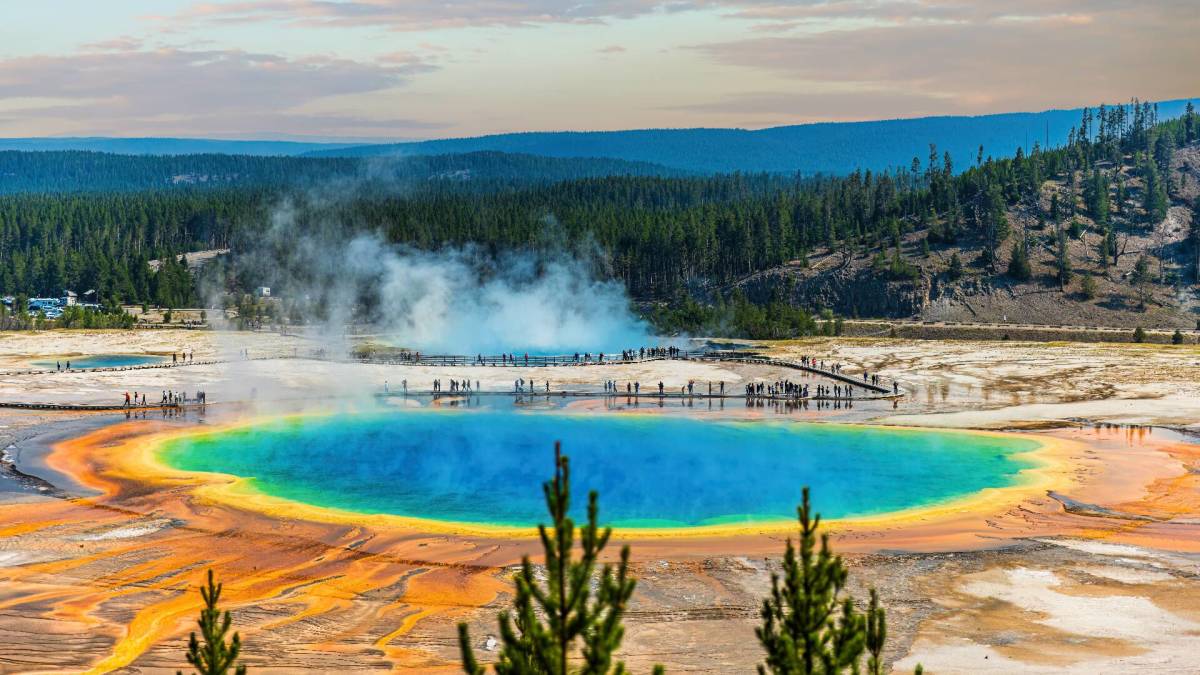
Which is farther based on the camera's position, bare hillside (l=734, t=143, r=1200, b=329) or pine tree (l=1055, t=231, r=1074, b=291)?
pine tree (l=1055, t=231, r=1074, b=291)

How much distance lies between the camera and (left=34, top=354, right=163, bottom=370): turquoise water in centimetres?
6906

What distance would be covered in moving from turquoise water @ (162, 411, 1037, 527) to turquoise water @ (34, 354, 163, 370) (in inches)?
1010

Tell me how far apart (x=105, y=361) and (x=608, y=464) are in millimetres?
43806

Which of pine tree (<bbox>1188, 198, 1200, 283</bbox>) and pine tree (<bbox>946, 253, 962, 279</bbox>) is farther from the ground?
pine tree (<bbox>1188, 198, 1200, 283</bbox>)

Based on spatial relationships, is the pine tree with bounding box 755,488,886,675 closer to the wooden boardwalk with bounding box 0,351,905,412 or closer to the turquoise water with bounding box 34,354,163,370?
the wooden boardwalk with bounding box 0,351,905,412

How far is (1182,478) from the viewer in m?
35.9

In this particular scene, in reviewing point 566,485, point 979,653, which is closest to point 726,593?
point 979,653

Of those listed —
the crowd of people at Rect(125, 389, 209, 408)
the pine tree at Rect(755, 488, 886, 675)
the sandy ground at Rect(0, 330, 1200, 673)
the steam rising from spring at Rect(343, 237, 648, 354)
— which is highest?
the steam rising from spring at Rect(343, 237, 648, 354)

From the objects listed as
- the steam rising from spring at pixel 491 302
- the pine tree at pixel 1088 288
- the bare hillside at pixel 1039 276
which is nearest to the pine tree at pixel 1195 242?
the bare hillside at pixel 1039 276

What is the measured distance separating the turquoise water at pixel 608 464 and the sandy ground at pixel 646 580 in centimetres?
280

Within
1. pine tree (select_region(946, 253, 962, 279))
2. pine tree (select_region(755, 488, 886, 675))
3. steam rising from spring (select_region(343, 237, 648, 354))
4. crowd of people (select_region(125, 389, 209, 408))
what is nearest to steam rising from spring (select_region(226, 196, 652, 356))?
steam rising from spring (select_region(343, 237, 648, 354))

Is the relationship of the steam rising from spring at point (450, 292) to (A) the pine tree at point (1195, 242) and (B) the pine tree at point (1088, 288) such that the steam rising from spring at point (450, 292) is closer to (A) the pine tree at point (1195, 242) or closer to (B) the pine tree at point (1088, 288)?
(B) the pine tree at point (1088, 288)

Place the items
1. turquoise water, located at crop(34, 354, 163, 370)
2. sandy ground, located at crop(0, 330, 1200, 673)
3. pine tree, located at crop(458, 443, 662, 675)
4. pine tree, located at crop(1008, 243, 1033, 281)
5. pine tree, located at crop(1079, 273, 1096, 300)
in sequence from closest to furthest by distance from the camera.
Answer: pine tree, located at crop(458, 443, 662, 675)
sandy ground, located at crop(0, 330, 1200, 673)
turquoise water, located at crop(34, 354, 163, 370)
pine tree, located at crop(1079, 273, 1096, 300)
pine tree, located at crop(1008, 243, 1033, 281)

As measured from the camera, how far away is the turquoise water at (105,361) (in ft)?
227
